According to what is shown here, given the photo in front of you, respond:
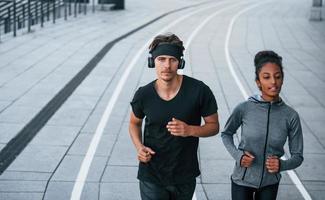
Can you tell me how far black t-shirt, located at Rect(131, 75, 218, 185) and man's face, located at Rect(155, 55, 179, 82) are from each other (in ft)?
0.41

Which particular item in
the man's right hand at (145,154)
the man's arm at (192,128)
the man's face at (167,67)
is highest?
the man's face at (167,67)

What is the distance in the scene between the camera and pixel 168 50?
167 inches

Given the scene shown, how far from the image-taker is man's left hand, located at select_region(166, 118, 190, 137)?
4.05 meters

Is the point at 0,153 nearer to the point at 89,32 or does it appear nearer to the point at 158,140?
the point at 158,140

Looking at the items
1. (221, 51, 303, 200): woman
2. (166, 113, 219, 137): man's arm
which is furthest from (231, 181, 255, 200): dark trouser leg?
(166, 113, 219, 137): man's arm

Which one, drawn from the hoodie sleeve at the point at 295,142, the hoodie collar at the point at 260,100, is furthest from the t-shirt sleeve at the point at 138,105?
the hoodie sleeve at the point at 295,142

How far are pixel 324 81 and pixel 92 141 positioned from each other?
7.58 m

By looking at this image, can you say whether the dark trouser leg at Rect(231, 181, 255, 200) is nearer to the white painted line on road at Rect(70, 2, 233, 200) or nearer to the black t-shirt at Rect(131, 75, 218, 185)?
the black t-shirt at Rect(131, 75, 218, 185)

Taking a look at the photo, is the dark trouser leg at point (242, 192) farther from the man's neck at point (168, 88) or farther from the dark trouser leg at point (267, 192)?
the man's neck at point (168, 88)

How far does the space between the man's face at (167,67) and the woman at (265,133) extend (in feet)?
2.17

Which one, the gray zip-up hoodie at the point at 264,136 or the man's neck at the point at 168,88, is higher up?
the man's neck at the point at 168,88

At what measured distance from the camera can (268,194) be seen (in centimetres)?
449

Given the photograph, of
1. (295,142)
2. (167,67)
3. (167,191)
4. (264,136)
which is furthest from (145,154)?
(295,142)

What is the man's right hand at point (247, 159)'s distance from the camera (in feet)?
14.2
